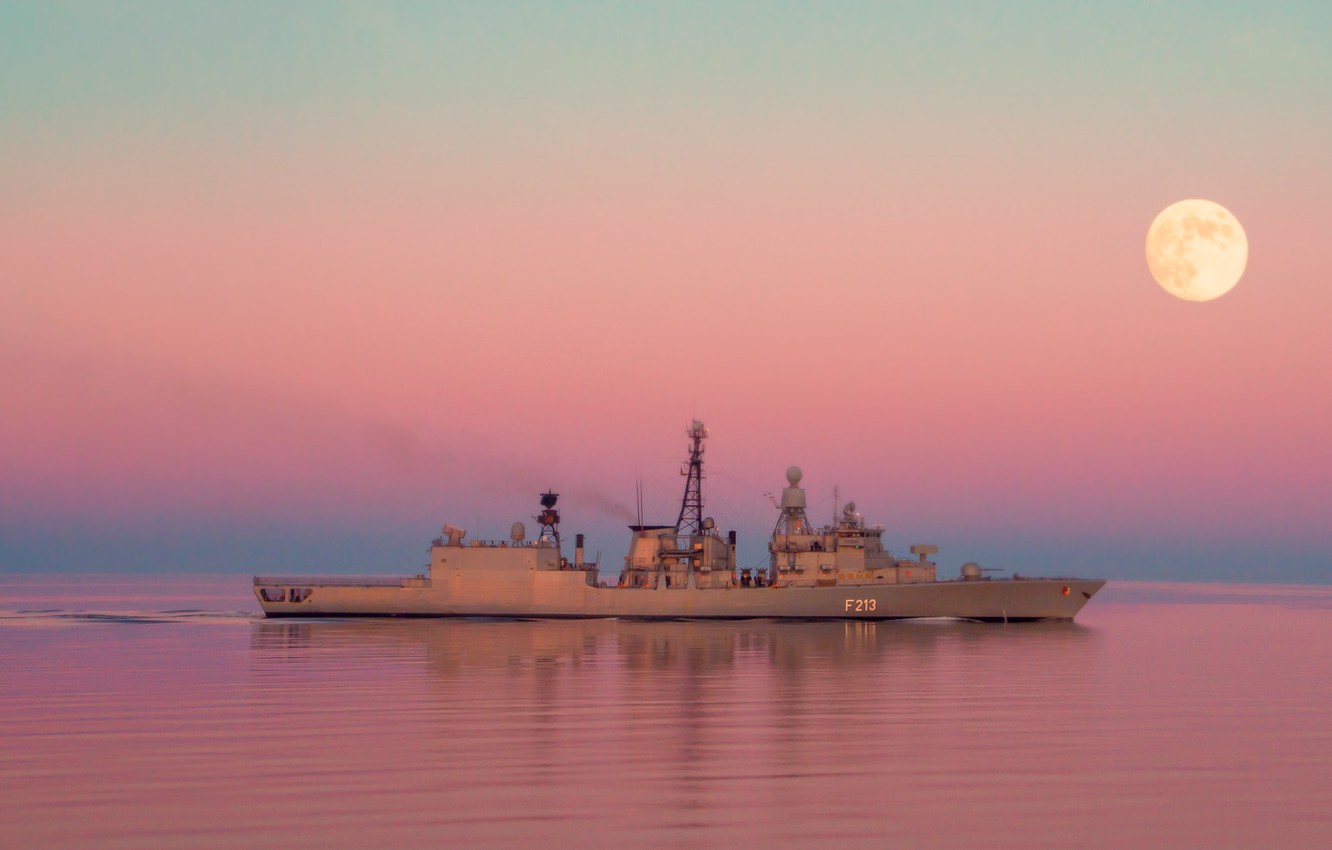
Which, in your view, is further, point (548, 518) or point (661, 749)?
point (548, 518)

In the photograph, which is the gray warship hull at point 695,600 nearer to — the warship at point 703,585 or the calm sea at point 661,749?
the warship at point 703,585

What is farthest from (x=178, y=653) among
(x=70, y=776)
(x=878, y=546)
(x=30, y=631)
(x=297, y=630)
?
(x=878, y=546)

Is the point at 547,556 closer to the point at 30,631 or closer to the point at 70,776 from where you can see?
the point at 30,631

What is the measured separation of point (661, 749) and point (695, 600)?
129 feet

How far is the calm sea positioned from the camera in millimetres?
15727

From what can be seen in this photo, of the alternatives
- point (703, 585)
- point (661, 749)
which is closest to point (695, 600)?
point (703, 585)

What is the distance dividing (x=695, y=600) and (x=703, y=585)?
1103 millimetres

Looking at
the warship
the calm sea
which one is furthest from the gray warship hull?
the calm sea

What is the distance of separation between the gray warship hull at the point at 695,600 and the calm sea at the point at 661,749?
16261 millimetres

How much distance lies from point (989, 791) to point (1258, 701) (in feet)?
49.5

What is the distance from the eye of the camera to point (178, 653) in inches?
1708

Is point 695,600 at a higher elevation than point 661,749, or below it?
higher

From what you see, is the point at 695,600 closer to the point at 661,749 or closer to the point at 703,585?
the point at 703,585

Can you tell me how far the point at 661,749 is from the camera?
21.5m
